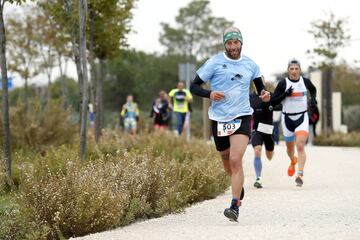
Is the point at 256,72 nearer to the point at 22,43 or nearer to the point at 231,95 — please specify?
the point at 231,95

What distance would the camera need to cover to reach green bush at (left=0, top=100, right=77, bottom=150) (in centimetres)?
1641

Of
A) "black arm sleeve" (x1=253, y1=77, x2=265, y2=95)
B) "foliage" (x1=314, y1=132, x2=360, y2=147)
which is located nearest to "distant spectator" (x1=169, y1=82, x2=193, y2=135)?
"foliage" (x1=314, y1=132, x2=360, y2=147)

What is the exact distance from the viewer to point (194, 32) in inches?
3135

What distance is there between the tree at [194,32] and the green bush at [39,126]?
61324 millimetres

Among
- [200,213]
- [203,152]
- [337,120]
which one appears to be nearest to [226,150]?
[200,213]

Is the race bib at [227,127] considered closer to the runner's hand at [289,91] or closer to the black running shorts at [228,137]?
the black running shorts at [228,137]

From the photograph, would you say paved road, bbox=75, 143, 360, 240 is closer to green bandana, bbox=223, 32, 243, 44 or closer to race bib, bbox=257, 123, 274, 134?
race bib, bbox=257, 123, 274, 134

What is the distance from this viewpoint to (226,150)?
8.76m


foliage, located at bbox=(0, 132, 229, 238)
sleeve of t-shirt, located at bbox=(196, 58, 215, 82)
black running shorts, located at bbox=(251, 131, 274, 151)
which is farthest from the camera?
black running shorts, located at bbox=(251, 131, 274, 151)

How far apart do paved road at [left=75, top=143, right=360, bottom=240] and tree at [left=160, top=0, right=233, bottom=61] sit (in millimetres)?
65442

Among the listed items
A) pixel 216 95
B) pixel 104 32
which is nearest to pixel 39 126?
pixel 104 32

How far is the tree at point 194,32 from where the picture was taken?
7825cm

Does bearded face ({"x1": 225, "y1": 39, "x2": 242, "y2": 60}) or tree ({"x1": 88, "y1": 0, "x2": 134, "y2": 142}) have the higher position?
tree ({"x1": 88, "y1": 0, "x2": 134, "y2": 142})

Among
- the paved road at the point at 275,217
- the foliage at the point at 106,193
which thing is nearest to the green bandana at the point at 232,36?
the foliage at the point at 106,193
